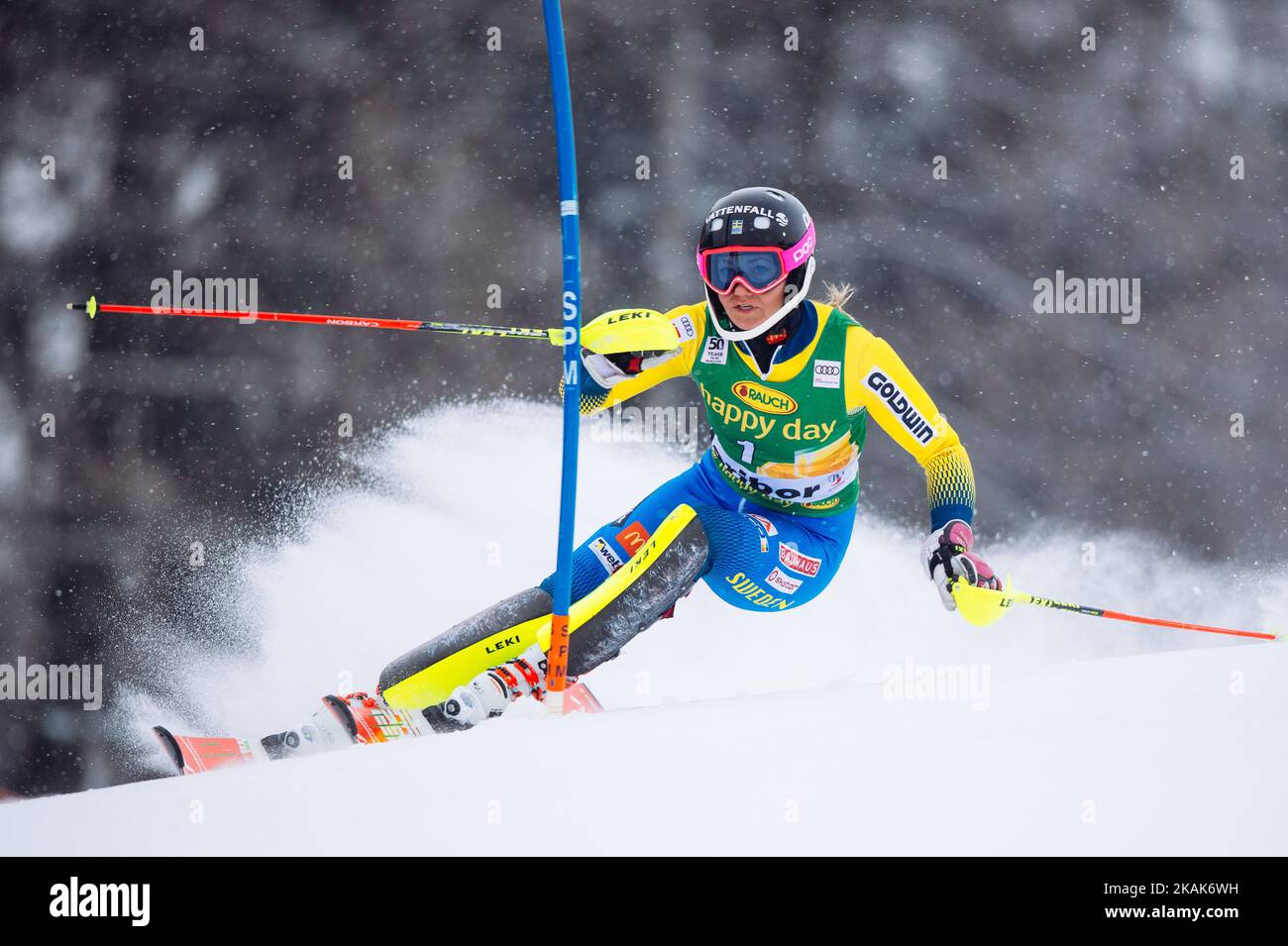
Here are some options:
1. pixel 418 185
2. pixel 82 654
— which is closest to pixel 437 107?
pixel 418 185

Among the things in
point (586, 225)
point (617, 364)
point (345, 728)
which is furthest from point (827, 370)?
point (586, 225)

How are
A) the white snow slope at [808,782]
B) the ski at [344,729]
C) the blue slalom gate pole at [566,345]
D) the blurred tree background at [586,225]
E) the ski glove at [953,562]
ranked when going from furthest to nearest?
the blurred tree background at [586,225] < the ski at [344,729] < the ski glove at [953,562] < the blue slalom gate pole at [566,345] < the white snow slope at [808,782]

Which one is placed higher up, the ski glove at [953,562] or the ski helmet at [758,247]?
the ski helmet at [758,247]

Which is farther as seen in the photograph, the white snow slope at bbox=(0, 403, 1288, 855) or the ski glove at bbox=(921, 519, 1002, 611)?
the ski glove at bbox=(921, 519, 1002, 611)

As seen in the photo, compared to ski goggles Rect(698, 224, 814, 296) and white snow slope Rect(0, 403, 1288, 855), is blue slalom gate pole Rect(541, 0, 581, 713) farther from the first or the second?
ski goggles Rect(698, 224, 814, 296)

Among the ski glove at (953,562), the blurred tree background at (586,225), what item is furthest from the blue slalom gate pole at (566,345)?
the blurred tree background at (586,225)

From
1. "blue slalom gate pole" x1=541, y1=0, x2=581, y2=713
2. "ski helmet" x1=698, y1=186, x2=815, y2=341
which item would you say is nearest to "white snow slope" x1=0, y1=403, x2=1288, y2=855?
"blue slalom gate pole" x1=541, y1=0, x2=581, y2=713

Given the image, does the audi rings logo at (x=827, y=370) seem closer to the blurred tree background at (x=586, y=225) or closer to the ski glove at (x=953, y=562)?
the ski glove at (x=953, y=562)

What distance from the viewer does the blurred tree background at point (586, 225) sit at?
24.7ft

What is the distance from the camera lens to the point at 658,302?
7.74 m

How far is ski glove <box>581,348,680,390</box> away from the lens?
3400 mm

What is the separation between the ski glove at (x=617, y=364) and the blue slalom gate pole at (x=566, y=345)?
297 mm

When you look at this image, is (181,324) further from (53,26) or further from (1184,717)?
(1184,717)

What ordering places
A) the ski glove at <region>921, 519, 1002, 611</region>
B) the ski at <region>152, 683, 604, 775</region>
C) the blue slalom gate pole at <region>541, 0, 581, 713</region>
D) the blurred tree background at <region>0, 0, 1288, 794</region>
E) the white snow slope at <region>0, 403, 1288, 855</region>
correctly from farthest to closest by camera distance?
1. the blurred tree background at <region>0, 0, 1288, 794</region>
2. the ski at <region>152, 683, 604, 775</region>
3. the ski glove at <region>921, 519, 1002, 611</region>
4. the blue slalom gate pole at <region>541, 0, 581, 713</region>
5. the white snow slope at <region>0, 403, 1288, 855</region>
